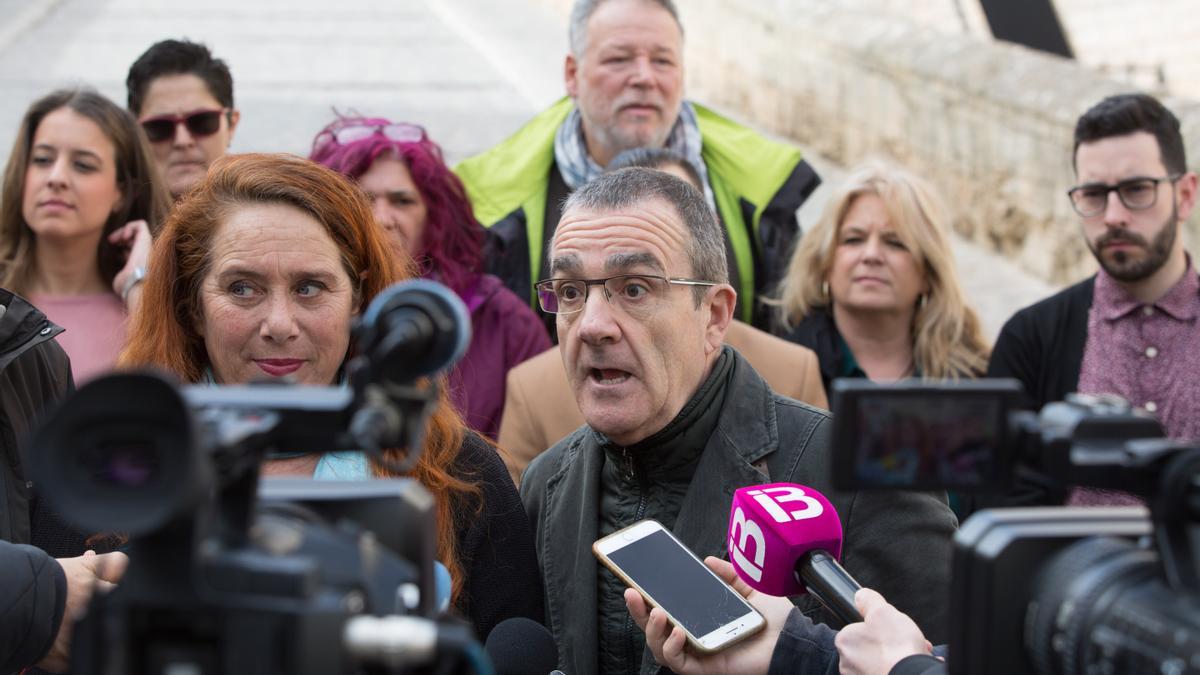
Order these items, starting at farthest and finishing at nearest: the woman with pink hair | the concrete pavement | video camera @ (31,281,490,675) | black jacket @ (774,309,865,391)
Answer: the concrete pavement
black jacket @ (774,309,865,391)
the woman with pink hair
video camera @ (31,281,490,675)

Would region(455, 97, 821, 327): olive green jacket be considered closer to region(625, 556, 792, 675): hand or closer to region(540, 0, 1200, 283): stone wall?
region(625, 556, 792, 675): hand

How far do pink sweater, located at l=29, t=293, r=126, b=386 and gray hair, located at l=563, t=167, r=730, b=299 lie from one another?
174 centimetres

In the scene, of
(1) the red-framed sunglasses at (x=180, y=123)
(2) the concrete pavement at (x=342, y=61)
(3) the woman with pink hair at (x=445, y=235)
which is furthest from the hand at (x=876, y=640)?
(2) the concrete pavement at (x=342, y=61)

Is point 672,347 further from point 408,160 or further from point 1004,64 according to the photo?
point 1004,64

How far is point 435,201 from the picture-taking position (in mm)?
5074

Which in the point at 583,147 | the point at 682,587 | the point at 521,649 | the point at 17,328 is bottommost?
the point at 521,649

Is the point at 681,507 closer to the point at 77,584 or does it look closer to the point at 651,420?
the point at 651,420

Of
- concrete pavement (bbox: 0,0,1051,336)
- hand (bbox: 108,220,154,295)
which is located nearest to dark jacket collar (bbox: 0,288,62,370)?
hand (bbox: 108,220,154,295)

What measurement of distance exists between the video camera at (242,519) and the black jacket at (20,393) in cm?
194

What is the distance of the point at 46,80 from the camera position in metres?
12.0

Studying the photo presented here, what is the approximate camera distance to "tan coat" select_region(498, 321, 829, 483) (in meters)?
4.52

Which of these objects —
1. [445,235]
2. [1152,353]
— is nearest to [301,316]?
[445,235]

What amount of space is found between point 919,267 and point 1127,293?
2.35ft

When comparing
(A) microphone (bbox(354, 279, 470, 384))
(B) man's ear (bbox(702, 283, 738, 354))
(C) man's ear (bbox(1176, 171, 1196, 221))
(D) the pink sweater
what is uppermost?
(C) man's ear (bbox(1176, 171, 1196, 221))
